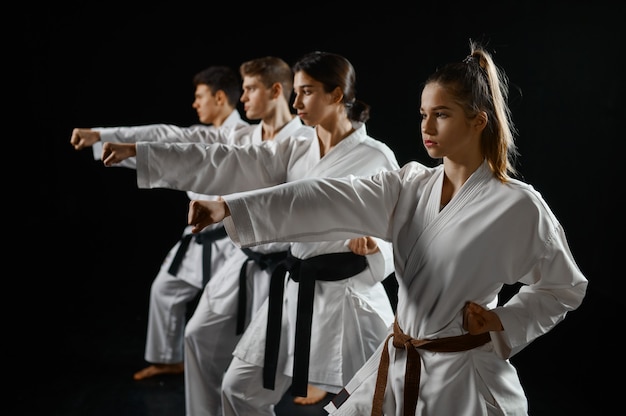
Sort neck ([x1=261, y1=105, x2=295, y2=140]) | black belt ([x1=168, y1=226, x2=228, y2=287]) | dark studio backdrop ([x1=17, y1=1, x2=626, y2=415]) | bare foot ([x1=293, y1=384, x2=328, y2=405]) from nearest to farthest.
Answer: neck ([x1=261, y1=105, x2=295, y2=140])
bare foot ([x1=293, y1=384, x2=328, y2=405])
black belt ([x1=168, y1=226, x2=228, y2=287])
dark studio backdrop ([x1=17, y1=1, x2=626, y2=415])

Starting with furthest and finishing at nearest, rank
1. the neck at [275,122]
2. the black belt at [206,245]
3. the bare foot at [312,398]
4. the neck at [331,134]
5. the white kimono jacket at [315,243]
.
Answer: the black belt at [206,245], the bare foot at [312,398], the neck at [275,122], the neck at [331,134], the white kimono jacket at [315,243]

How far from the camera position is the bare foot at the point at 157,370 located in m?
3.58

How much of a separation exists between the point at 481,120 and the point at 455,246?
32 centimetres

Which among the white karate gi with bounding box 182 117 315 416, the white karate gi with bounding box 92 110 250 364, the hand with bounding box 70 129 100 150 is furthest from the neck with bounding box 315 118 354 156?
the white karate gi with bounding box 92 110 250 364

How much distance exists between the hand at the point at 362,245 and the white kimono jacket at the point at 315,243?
0.38 ft

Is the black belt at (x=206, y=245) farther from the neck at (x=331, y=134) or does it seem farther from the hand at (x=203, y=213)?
the hand at (x=203, y=213)

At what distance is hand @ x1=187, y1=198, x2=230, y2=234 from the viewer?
5.38ft

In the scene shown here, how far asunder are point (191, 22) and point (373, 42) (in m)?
1.41

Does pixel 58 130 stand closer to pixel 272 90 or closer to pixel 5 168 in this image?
pixel 5 168

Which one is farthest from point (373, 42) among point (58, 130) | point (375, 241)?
point (375, 241)

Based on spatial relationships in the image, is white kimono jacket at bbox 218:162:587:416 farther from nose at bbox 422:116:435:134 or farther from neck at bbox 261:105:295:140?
neck at bbox 261:105:295:140

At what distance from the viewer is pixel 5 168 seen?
19.0 feet

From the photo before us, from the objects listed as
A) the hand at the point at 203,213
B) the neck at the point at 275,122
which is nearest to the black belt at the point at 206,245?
the neck at the point at 275,122

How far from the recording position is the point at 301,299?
8.05ft
